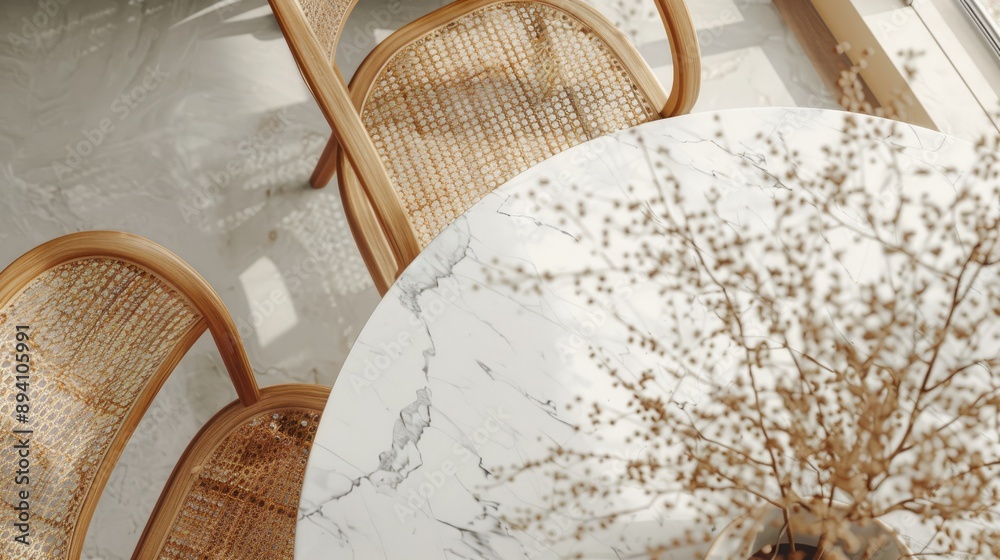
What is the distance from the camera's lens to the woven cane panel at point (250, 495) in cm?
115

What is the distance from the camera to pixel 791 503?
0.69 m

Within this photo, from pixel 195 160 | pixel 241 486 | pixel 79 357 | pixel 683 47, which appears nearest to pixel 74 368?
pixel 79 357

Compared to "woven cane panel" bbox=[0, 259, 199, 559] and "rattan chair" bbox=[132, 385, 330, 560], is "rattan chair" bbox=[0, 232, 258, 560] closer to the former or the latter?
"woven cane panel" bbox=[0, 259, 199, 559]

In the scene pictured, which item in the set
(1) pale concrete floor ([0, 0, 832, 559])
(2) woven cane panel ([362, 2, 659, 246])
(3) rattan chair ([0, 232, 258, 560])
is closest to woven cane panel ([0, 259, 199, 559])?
(3) rattan chair ([0, 232, 258, 560])

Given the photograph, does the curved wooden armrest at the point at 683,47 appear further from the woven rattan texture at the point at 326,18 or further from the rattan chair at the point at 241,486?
the rattan chair at the point at 241,486

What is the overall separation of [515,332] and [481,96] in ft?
2.12

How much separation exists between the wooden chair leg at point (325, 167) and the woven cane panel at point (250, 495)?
688mm

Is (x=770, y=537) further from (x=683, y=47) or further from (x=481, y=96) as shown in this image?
(x=481, y=96)

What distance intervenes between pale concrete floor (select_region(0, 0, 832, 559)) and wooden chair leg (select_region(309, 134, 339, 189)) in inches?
2.0

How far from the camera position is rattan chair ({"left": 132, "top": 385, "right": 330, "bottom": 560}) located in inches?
45.0

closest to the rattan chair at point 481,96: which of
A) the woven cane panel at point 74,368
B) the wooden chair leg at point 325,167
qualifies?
the wooden chair leg at point 325,167

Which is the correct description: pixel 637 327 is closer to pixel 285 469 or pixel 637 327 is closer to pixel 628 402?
pixel 628 402

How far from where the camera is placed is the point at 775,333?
84 centimetres

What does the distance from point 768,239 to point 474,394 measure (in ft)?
1.61
